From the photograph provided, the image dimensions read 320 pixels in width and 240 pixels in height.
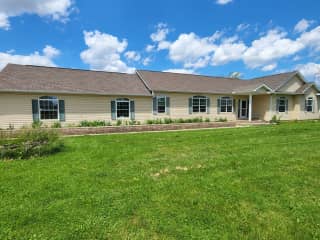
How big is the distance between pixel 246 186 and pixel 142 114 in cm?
1167

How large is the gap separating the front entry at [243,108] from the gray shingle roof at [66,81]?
375 inches

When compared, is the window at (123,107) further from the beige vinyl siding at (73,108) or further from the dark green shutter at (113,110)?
the beige vinyl siding at (73,108)

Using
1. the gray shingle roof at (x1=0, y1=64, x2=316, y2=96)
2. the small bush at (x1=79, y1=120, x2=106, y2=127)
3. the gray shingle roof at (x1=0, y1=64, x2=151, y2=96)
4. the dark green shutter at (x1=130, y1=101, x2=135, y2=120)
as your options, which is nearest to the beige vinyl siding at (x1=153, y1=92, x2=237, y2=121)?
the gray shingle roof at (x1=0, y1=64, x2=316, y2=96)

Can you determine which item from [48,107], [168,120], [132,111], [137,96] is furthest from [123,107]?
[48,107]

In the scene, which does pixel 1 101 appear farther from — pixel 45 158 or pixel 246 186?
pixel 246 186

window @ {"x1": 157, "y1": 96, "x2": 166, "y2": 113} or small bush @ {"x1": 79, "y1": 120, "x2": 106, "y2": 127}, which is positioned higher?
window @ {"x1": 157, "y1": 96, "x2": 166, "y2": 113}

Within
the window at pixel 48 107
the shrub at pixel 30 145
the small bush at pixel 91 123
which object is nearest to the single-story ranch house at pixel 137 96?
the window at pixel 48 107

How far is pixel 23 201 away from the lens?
11.7 ft

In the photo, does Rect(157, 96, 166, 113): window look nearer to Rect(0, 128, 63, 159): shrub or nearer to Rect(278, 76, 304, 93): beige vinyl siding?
Rect(0, 128, 63, 159): shrub

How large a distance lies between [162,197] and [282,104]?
Result: 18.9 meters

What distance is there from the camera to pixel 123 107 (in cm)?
1476

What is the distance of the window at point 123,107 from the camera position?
1459 centimetres

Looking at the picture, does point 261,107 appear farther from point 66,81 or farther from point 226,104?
point 66,81

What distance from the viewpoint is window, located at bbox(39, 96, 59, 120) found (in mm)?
12461
